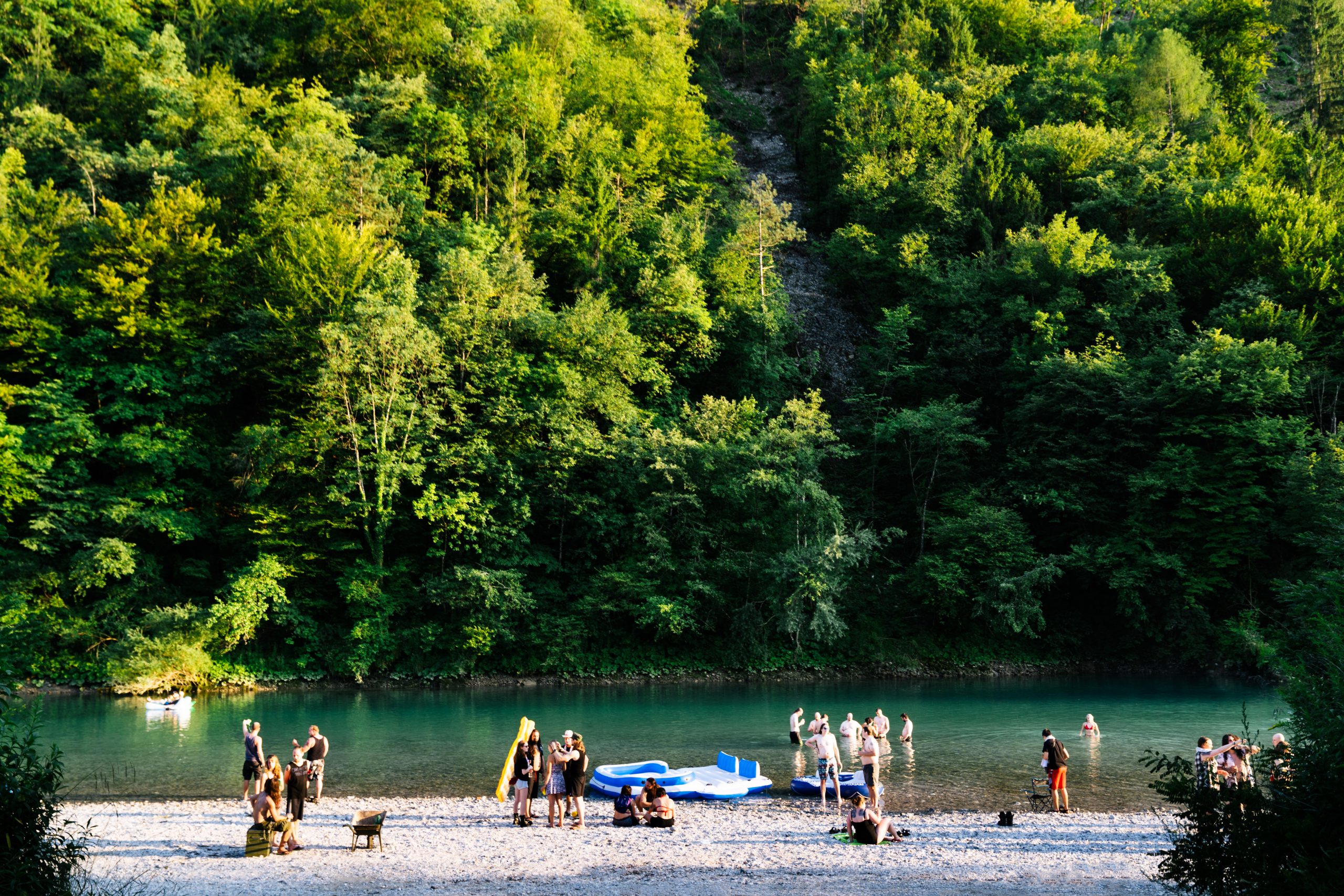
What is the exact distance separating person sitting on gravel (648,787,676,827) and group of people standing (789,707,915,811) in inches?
128

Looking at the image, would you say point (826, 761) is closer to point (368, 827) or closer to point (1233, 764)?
point (1233, 764)

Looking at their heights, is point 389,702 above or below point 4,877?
below

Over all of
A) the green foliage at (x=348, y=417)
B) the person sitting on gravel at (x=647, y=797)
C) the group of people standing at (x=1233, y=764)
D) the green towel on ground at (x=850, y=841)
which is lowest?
the green towel on ground at (x=850, y=841)

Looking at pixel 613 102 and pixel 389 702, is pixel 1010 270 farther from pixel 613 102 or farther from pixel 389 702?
pixel 389 702

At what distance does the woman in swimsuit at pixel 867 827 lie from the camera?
13.8 meters

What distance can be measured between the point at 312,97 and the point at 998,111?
3997 cm

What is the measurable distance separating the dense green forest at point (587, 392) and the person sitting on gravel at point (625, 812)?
17767mm

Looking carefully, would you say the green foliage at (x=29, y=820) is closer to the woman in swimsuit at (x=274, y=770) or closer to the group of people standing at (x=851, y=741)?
Result: the woman in swimsuit at (x=274, y=770)

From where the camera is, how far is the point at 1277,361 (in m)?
32.7

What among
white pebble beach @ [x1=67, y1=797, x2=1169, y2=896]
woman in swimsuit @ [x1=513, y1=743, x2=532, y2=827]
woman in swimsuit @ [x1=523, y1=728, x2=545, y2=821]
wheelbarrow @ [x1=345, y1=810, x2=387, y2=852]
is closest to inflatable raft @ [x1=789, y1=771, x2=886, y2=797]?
white pebble beach @ [x1=67, y1=797, x2=1169, y2=896]

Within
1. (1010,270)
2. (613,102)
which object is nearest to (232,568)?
(613,102)

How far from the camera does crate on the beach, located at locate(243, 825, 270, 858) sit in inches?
513

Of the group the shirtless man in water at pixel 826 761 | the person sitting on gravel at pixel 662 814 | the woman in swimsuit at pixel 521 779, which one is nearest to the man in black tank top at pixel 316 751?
the woman in swimsuit at pixel 521 779

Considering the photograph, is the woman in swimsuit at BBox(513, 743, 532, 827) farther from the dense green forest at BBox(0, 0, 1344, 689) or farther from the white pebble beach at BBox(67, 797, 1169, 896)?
the dense green forest at BBox(0, 0, 1344, 689)
